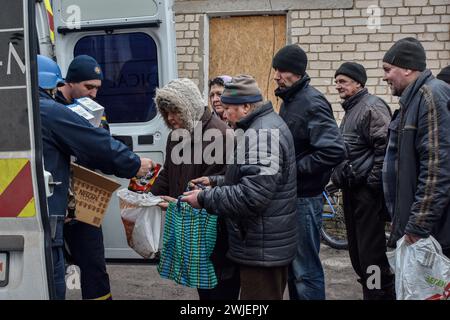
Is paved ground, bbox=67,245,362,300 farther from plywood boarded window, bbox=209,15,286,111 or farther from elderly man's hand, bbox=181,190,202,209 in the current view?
plywood boarded window, bbox=209,15,286,111

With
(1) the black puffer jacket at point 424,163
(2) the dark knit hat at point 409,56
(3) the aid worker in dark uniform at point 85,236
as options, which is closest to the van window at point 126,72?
(3) the aid worker in dark uniform at point 85,236

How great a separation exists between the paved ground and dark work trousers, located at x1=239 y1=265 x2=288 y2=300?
1.79 meters

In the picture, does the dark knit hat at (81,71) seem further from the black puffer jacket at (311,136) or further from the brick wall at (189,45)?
the brick wall at (189,45)

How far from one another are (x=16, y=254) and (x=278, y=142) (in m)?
1.43

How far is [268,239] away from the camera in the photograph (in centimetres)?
318

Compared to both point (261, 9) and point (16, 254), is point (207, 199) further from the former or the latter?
point (261, 9)

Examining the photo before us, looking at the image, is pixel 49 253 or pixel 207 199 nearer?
pixel 49 253

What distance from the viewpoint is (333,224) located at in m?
7.45

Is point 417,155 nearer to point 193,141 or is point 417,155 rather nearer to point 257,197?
point 257,197

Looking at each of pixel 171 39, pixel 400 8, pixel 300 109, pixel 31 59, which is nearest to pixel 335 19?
pixel 400 8

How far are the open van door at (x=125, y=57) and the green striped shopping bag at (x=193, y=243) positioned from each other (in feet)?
4.75

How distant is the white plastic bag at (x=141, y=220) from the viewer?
366 centimetres

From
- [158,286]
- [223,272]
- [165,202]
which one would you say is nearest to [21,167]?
[165,202]

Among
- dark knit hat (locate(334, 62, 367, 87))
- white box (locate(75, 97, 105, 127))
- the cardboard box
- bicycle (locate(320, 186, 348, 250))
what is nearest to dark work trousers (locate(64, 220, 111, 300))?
the cardboard box
